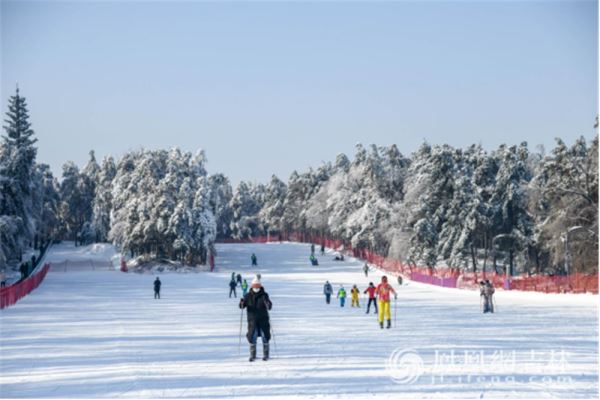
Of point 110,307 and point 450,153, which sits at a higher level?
point 450,153

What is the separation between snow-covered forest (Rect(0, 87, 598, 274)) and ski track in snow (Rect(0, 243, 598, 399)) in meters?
14.5

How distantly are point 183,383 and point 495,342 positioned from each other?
801 cm

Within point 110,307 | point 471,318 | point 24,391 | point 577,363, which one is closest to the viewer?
point 24,391

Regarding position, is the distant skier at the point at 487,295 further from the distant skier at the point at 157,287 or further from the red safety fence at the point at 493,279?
the distant skier at the point at 157,287

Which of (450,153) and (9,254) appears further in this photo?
(450,153)

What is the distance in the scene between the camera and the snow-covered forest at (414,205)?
155 feet

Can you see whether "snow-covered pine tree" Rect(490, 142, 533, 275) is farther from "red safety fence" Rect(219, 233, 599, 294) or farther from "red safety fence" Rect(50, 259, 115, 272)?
"red safety fence" Rect(50, 259, 115, 272)

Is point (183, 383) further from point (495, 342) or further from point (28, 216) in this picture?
point (28, 216)

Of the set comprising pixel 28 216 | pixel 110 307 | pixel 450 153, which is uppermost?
pixel 450 153

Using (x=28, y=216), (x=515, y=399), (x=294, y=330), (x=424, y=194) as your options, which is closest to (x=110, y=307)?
(x=294, y=330)

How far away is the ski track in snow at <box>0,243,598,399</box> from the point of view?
37.5 ft

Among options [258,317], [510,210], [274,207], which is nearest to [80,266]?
[510,210]

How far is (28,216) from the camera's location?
5425 centimetres

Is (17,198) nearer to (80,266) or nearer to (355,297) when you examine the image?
(80,266)
